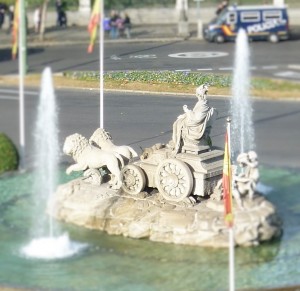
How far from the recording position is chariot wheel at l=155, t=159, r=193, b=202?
16672 mm

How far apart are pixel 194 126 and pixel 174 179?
2.93ft

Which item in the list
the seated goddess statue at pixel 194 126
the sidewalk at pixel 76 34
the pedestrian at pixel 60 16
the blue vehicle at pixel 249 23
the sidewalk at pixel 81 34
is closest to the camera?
the seated goddess statue at pixel 194 126

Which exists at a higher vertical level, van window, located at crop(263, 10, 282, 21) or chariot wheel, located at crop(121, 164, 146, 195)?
van window, located at crop(263, 10, 282, 21)

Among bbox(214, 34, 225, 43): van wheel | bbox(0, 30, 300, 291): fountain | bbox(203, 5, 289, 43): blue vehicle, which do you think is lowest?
bbox(0, 30, 300, 291): fountain

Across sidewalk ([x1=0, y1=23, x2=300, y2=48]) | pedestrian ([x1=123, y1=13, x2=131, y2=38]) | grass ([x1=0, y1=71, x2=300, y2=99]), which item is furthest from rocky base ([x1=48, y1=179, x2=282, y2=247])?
pedestrian ([x1=123, y1=13, x2=131, y2=38])

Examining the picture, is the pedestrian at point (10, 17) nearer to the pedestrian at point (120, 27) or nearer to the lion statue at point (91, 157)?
the pedestrian at point (120, 27)

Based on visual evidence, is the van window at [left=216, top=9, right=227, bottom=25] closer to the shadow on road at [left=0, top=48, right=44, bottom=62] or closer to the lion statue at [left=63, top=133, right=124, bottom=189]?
the shadow on road at [left=0, top=48, right=44, bottom=62]

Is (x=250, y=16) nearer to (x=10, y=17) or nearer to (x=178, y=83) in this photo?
(x=10, y=17)

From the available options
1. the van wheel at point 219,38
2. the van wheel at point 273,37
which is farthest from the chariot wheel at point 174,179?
the van wheel at point 219,38

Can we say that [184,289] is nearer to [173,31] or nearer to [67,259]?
[67,259]

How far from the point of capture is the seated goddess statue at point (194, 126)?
16828 mm

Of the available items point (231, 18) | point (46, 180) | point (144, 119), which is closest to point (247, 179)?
point (144, 119)

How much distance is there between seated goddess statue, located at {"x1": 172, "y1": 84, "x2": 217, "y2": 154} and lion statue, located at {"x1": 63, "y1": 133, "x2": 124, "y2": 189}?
1.03 metres

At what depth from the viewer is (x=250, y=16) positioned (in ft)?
123
